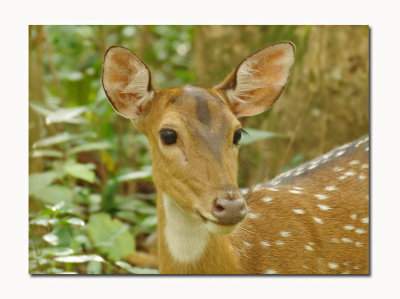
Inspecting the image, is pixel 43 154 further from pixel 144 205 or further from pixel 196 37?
pixel 196 37

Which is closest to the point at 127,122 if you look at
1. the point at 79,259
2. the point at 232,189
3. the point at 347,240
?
the point at 79,259

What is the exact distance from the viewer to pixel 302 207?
3.35 m

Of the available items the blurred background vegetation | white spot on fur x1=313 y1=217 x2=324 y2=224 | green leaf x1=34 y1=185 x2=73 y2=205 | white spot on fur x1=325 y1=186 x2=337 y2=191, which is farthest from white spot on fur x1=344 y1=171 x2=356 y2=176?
green leaf x1=34 y1=185 x2=73 y2=205

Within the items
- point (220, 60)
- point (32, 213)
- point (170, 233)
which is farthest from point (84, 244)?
point (220, 60)

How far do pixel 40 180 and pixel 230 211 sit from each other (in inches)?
66.5

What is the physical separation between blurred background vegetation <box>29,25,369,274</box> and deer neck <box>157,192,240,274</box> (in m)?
0.76

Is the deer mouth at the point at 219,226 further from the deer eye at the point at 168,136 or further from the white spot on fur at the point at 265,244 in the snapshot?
the white spot on fur at the point at 265,244

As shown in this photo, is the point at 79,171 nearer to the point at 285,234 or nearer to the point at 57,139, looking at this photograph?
the point at 57,139

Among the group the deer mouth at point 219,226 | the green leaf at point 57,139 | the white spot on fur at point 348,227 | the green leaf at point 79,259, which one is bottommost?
the green leaf at point 79,259

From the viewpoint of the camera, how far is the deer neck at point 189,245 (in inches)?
114

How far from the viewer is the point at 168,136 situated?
2.78 m

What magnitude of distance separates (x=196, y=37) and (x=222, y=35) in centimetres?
24

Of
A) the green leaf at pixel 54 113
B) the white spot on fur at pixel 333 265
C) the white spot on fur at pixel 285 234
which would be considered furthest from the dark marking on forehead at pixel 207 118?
the green leaf at pixel 54 113

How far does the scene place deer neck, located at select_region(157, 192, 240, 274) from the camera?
2889 mm
